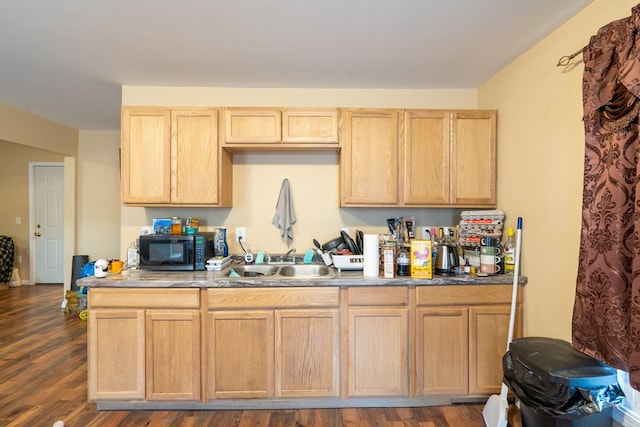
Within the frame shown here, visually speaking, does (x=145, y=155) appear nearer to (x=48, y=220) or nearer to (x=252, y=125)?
(x=252, y=125)

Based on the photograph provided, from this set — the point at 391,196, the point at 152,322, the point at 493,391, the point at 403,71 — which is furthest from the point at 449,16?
the point at 152,322

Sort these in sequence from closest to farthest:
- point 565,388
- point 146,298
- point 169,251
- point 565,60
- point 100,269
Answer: point 565,388, point 565,60, point 146,298, point 100,269, point 169,251

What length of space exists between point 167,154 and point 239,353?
1.57m

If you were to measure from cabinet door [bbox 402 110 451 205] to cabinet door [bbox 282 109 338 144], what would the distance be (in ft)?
1.86

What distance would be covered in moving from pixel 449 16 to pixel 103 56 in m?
2.26

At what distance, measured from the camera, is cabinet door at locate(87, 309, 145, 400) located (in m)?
2.20

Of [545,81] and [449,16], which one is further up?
[449,16]

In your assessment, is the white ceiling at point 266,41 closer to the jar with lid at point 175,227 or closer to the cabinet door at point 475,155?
the cabinet door at point 475,155

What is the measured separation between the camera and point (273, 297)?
2.21 meters

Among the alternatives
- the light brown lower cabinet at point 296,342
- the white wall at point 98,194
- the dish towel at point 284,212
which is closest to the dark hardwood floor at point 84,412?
the light brown lower cabinet at point 296,342

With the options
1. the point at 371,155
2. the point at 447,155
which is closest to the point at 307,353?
the point at 371,155

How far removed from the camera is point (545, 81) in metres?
2.05

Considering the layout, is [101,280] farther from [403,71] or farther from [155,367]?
[403,71]

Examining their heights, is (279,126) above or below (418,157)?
above
